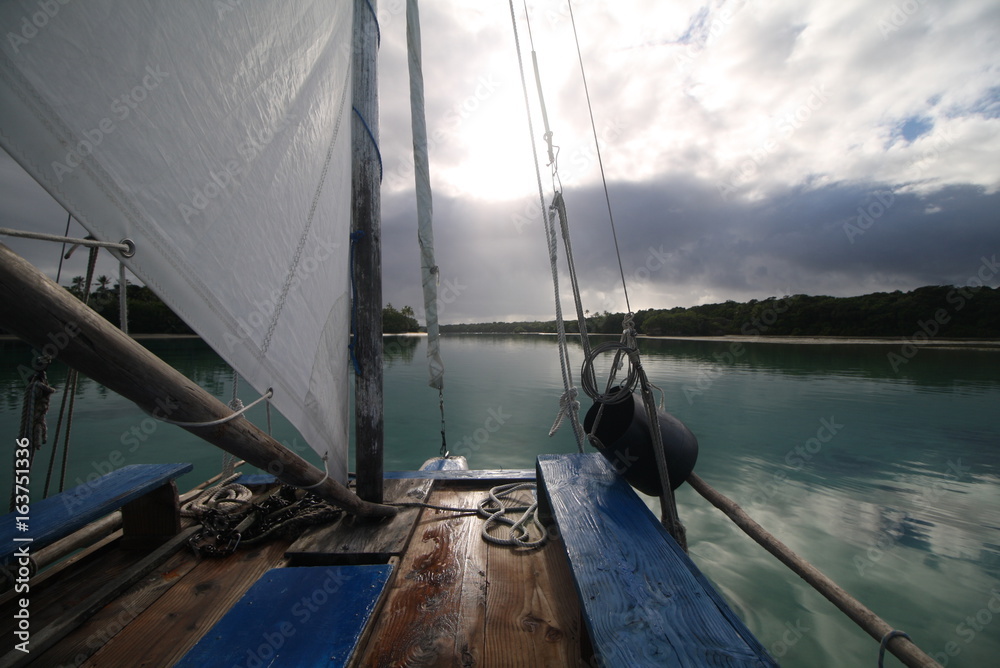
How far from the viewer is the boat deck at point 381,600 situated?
1.58 metres

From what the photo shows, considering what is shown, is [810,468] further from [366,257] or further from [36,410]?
[36,410]

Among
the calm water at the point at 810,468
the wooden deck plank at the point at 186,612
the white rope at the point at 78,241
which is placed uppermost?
the white rope at the point at 78,241

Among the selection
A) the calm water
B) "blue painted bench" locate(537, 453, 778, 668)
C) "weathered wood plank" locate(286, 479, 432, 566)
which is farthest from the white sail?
the calm water

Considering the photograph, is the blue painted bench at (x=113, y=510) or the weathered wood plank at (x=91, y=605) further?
the blue painted bench at (x=113, y=510)

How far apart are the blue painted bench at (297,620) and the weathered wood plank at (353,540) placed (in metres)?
0.22

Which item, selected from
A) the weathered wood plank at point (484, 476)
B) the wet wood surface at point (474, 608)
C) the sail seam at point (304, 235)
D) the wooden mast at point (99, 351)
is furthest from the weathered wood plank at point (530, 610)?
the sail seam at point (304, 235)

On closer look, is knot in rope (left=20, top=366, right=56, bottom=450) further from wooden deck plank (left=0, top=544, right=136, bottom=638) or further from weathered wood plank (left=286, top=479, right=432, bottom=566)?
weathered wood plank (left=286, top=479, right=432, bottom=566)

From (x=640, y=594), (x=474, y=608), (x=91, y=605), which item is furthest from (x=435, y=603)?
→ (x=91, y=605)

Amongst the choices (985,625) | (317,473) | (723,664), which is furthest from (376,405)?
(985,625)

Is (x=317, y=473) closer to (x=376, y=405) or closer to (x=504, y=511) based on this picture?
(x=376, y=405)

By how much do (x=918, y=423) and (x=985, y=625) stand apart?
36.9ft

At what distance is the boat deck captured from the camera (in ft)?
5.20

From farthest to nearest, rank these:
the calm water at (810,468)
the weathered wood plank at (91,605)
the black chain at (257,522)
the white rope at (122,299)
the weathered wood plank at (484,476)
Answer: the calm water at (810,468) < the weathered wood plank at (484,476) < the black chain at (257,522) < the weathered wood plank at (91,605) < the white rope at (122,299)

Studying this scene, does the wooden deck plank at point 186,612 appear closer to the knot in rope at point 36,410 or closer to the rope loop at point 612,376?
the knot in rope at point 36,410
